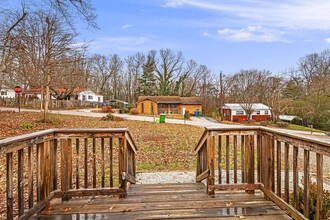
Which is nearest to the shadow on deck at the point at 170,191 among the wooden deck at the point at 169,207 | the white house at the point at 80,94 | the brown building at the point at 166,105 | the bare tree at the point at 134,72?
the wooden deck at the point at 169,207

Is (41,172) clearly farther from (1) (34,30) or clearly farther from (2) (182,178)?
(1) (34,30)

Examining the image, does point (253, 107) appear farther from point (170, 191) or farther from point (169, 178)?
point (170, 191)

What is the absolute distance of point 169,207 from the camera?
3.06 meters

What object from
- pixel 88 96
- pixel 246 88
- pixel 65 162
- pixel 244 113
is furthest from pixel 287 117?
pixel 65 162

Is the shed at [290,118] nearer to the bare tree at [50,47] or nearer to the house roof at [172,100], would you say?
the house roof at [172,100]

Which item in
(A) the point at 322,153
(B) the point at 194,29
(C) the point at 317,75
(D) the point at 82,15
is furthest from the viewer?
(C) the point at 317,75

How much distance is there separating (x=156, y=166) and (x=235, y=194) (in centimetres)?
389

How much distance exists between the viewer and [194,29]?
72.0 feet

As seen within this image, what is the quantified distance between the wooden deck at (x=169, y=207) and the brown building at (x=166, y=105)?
31.5m

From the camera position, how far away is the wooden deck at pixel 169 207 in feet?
9.32

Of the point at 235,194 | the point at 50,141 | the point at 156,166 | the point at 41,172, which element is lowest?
the point at 156,166

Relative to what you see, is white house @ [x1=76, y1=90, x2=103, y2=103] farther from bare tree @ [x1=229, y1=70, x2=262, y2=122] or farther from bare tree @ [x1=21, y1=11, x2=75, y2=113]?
bare tree @ [x1=21, y1=11, x2=75, y2=113]

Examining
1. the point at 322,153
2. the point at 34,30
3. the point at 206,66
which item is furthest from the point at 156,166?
the point at 206,66

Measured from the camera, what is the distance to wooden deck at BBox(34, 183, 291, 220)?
2840mm
